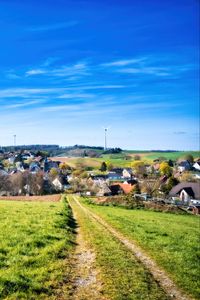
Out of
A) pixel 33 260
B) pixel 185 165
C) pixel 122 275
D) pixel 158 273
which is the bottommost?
pixel 158 273

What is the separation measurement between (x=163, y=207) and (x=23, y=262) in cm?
4542

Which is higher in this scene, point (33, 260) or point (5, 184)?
point (33, 260)

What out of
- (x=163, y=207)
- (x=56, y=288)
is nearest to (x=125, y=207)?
(x=163, y=207)

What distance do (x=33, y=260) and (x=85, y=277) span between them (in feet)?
7.37

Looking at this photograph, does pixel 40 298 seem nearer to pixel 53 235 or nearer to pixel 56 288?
pixel 56 288

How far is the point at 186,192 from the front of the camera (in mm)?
93188

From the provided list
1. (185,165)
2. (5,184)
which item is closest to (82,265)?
(5,184)

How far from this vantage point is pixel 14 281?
1080 cm

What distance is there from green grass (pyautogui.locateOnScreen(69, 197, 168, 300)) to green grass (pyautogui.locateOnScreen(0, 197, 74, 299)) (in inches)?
52.5

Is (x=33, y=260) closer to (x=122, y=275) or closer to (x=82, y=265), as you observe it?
(x=82, y=265)

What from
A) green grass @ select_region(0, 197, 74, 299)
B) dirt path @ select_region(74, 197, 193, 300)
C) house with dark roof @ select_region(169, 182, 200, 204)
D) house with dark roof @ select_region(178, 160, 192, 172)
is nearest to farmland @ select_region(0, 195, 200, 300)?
green grass @ select_region(0, 197, 74, 299)

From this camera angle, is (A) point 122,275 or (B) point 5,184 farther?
(B) point 5,184

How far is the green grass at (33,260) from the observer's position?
1052 cm

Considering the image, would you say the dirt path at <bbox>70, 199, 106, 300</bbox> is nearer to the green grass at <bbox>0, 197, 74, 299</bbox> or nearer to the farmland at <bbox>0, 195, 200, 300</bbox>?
the farmland at <bbox>0, 195, 200, 300</bbox>
